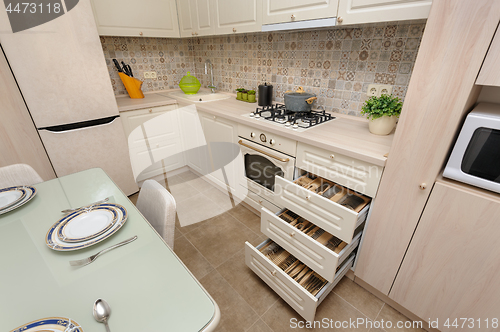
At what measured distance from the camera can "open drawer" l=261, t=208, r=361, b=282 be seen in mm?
1161

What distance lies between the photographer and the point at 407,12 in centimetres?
108

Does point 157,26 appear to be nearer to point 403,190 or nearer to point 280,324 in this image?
point 403,190

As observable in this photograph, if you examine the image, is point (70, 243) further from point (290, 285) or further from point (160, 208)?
point (290, 285)

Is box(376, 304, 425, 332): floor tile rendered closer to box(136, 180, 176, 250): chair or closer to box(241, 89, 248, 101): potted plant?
box(136, 180, 176, 250): chair

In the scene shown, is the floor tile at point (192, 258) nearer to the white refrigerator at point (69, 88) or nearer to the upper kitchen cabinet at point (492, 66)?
the white refrigerator at point (69, 88)

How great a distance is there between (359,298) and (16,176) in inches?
80.0

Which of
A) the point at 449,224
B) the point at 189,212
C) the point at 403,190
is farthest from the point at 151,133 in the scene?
the point at 449,224

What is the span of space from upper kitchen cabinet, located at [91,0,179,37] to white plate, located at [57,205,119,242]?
1857 mm

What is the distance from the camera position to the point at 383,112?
4.18 ft

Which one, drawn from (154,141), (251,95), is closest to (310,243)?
(251,95)

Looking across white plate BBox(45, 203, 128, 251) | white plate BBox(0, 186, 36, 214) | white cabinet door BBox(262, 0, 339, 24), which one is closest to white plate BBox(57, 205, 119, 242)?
white plate BBox(45, 203, 128, 251)

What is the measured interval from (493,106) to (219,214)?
186cm

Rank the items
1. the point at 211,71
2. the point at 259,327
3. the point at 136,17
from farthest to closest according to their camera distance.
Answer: the point at 211,71, the point at 136,17, the point at 259,327

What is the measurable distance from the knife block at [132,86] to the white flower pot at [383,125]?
7.32ft
